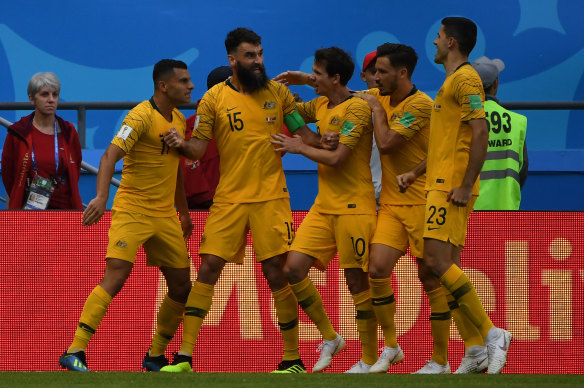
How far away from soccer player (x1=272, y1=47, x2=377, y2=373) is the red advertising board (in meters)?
0.53

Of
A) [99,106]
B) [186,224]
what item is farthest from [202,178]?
[99,106]

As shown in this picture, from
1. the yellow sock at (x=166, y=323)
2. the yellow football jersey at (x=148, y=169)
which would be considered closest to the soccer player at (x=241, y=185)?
the yellow football jersey at (x=148, y=169)

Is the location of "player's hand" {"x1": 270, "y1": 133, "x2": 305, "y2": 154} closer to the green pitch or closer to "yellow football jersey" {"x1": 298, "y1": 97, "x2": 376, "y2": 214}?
"yellow football jersey" {"x1": 298, "y1": 97, "x2": 376, "y2": 214}

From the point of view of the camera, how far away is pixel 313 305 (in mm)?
7613

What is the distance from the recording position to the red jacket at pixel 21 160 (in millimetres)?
8453

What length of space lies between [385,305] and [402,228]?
472mm

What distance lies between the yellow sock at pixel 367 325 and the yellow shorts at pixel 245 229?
0.55 meters

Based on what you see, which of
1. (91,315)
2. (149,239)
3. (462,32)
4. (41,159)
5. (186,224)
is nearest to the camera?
(462,32)

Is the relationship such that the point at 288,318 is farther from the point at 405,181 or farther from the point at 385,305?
the point at 405,181

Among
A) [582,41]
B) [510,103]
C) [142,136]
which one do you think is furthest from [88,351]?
[582,41]

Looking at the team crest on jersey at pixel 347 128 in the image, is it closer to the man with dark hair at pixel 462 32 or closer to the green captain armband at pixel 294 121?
the green captain armband at pixel 294 121

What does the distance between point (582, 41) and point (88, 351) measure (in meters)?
5.73

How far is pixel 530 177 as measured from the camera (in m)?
10.7

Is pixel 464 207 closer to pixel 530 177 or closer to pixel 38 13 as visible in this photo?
pixel 530 177
